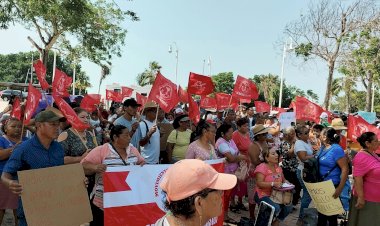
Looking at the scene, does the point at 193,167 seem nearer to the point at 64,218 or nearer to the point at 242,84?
the point at 64,218

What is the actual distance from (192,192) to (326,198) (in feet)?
14.0

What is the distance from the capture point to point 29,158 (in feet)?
11.8

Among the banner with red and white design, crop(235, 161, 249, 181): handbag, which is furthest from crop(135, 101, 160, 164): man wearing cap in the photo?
the banner with red and white design

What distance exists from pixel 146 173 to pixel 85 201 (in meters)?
0.75

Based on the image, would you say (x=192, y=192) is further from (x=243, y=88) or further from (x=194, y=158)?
Answer: (x=243, y=88)

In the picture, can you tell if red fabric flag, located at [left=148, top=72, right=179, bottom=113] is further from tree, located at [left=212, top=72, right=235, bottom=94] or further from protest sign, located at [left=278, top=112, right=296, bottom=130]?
tree, located at [left=212, top=72, right=235, bottom=94]

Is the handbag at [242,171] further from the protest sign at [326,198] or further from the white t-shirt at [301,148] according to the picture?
the protest sign at [326,198]

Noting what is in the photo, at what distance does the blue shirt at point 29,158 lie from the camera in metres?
3.56

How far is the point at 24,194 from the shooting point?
3471 mm

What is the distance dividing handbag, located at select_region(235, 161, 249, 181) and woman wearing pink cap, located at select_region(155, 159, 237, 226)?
15.4 feet

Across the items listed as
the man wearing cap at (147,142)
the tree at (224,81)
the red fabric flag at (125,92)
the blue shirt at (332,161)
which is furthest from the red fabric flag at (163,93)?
the tree at (224,81)

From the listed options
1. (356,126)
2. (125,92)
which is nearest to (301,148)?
(356,126)

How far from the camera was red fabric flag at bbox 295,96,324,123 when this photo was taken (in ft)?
34.8

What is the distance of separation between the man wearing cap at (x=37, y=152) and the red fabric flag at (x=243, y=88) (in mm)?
6800
